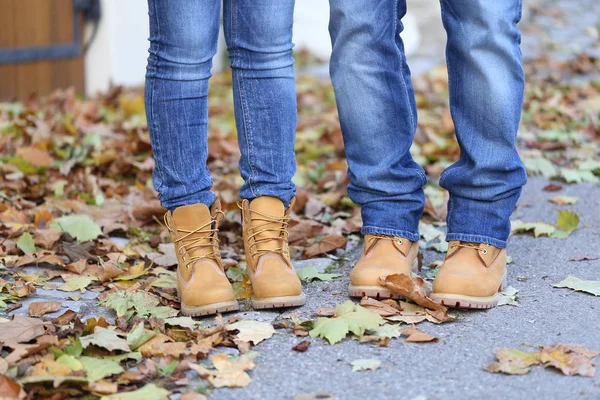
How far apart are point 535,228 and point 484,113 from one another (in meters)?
0.78

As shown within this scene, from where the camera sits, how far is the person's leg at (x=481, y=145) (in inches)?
77.1

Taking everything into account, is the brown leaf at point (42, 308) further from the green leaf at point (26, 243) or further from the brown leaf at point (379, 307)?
the brown leaf at point (379, 307)

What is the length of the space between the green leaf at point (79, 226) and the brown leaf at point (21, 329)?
2.36 feet

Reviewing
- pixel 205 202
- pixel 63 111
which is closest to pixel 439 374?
pixel 205 202

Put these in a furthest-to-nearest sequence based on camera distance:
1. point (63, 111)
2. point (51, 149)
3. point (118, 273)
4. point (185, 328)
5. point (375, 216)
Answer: point (63, 111) < point (51, 149) < point (118, 273) < point (375, 216) < point (185, 328)

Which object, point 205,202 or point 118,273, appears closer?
point 205,202

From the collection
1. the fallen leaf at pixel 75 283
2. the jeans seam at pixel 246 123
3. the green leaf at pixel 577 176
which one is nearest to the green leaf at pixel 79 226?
the fallen leaf at pixel 75 283

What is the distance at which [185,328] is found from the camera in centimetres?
191

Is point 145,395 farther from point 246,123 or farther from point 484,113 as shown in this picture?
point 484,113

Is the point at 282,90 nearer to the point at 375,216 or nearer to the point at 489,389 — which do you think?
the point at 375,216

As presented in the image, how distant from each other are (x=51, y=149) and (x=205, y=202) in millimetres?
1827

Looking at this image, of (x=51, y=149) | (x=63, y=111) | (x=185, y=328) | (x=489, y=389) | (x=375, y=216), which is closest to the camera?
(x=489, y=389)

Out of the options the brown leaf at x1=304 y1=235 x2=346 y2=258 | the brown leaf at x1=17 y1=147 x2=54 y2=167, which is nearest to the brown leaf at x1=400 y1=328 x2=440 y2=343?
the brown leaf at x1=304 y1=235 x2=346 y2=258

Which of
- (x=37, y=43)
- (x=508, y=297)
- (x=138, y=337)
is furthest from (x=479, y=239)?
(x=37, y=43)
